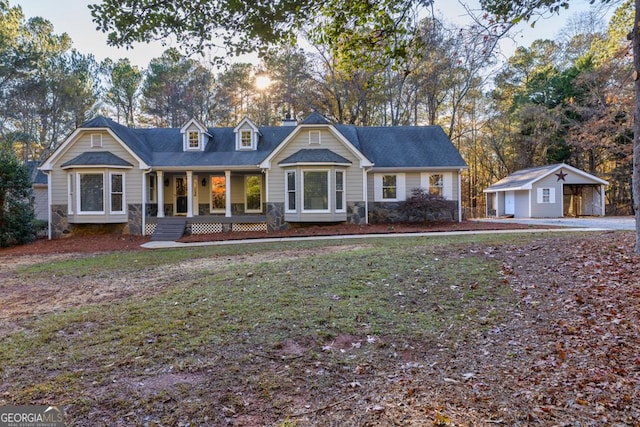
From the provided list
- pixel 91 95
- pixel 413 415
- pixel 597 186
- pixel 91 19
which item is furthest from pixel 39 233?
pixel 597 186

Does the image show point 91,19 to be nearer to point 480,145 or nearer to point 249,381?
point 249,381

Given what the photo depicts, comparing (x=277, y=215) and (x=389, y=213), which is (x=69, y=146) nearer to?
(x=277, y=215)

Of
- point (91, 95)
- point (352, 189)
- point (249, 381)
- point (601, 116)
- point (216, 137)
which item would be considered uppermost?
point (91, 95)

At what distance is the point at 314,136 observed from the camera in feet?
56.9

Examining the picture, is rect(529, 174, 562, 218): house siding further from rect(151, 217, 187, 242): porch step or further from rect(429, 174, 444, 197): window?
rect(151, 217, 187, 242): porch step

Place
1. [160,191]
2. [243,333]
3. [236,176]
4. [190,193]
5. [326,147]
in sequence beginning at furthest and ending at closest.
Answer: [236,176], [190,193], [160,191], [326,147], [243,333]

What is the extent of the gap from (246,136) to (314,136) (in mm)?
4175

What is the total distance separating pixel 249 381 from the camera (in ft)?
11.1

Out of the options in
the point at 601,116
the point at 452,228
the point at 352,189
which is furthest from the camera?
the point at 601,116

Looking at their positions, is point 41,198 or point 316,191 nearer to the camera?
point 316,191

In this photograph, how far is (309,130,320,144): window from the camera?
17281 mm

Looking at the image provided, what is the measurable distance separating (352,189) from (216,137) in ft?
27.6

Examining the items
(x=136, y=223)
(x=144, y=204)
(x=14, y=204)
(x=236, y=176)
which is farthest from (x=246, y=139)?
(x=14, y=204)

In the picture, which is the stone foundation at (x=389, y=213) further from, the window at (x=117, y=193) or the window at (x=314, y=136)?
the window at (x=117, y=193)
